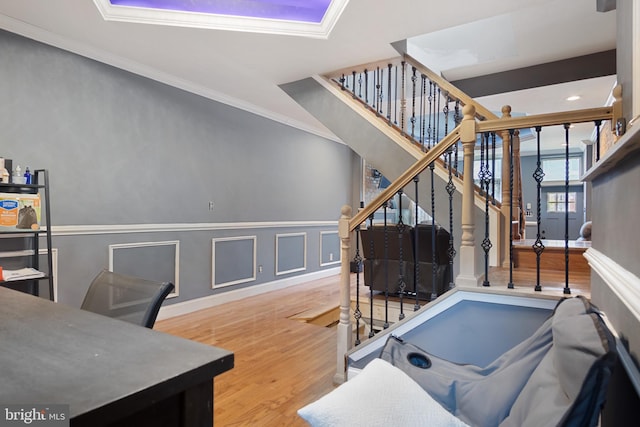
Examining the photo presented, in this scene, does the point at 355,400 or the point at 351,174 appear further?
the point at 351,174

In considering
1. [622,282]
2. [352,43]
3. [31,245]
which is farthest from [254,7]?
[622,282]

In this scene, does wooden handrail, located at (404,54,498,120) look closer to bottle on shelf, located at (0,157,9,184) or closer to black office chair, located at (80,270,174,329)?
black office chair, located at (80,270,174,329)

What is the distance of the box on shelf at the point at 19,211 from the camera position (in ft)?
8.19

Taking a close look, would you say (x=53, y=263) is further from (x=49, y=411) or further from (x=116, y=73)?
(x=49, y=411)

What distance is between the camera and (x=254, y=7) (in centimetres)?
280

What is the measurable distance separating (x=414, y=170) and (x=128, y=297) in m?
1.69

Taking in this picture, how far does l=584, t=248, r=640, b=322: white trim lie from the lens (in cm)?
Answer: 83

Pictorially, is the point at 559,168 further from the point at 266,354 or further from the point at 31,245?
the point at 31,245

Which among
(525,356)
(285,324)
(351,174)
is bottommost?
(285,324)

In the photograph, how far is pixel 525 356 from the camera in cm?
128

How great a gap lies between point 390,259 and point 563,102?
3.03 meters

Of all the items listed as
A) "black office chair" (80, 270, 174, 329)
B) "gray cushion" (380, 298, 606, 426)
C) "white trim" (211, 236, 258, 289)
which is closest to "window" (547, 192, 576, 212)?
"white trim" (211, 236, 258, 289)

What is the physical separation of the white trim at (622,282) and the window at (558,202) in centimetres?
816

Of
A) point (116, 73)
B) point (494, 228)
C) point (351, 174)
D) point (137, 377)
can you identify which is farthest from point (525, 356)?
point (351, 174)
